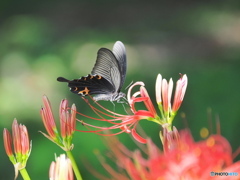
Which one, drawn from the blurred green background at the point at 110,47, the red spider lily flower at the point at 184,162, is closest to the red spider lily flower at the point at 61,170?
the red spider lily flower at the point at 184,162

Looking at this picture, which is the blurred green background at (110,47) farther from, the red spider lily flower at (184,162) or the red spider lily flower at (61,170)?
the red spider lily flower at (184,162)

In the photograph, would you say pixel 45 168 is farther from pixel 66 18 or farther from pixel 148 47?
pixel 66 18

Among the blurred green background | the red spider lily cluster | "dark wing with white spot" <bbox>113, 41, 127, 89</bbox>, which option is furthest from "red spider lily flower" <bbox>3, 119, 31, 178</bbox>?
the blurred green background

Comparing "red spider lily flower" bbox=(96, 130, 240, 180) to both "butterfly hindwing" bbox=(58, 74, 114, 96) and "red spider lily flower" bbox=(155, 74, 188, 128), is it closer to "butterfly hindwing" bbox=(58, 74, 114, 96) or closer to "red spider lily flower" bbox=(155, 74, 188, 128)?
"red spider lily flower" bbox=(155, 74, 188, 128)

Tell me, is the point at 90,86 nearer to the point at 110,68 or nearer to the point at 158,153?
the point at 110,68

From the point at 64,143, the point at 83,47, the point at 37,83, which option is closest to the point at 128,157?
the point at 64,143

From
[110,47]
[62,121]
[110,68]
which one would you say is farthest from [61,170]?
[110,47]

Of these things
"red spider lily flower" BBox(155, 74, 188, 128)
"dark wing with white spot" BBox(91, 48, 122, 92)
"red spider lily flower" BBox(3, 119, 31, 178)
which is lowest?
"red spider lily flower" BBox(3, 119, 31, 178)
